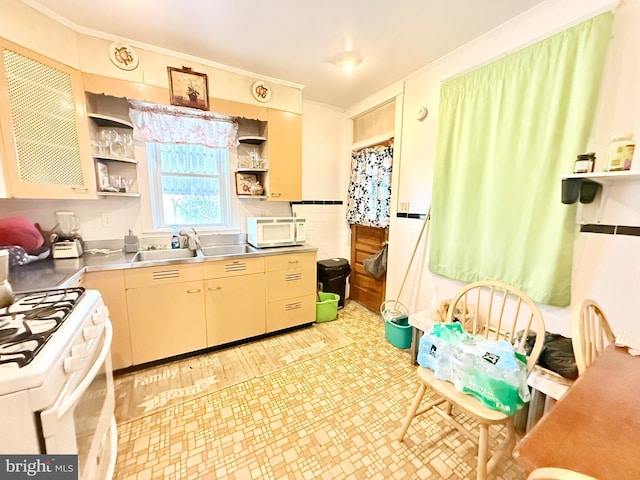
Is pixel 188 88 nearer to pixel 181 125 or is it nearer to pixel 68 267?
pixel 181 125

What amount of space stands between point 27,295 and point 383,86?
310 cm

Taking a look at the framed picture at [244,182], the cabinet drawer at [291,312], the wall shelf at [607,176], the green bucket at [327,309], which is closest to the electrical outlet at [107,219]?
the framed picture at [244,182]

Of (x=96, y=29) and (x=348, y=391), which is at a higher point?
(x=96, y=29)

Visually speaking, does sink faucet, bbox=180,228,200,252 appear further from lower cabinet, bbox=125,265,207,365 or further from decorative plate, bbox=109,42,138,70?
decorative plate, bbox=109,42,138,70

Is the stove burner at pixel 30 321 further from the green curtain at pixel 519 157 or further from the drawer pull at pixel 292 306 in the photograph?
the green curtain at pixel 519 157

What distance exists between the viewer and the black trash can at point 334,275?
3.01 meters

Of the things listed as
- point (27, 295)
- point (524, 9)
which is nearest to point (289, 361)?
point (27, 295)

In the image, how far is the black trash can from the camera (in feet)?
9.88

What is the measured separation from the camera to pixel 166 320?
6.48 feet

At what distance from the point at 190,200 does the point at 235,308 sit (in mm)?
1171

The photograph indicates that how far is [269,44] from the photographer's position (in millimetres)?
1933

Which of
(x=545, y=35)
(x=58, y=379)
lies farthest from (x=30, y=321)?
(x=545, y=35)

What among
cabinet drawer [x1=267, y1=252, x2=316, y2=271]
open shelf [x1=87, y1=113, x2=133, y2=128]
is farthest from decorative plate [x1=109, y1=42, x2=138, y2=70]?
cabinet drawer [x1=267, y1=252, x2=316, y2=271]

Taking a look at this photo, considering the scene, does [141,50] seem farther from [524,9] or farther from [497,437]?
[497,437]
